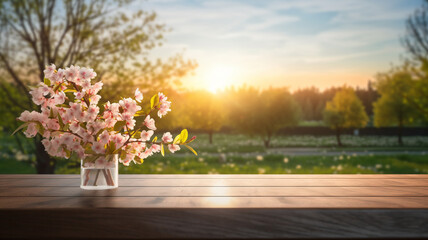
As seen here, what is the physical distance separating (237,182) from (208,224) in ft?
3.45

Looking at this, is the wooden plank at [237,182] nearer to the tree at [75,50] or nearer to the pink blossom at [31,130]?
the pink blossom at [31,130]

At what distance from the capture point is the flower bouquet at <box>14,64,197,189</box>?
8.40 feet

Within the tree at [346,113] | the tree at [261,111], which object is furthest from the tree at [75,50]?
the tree at [346,113]

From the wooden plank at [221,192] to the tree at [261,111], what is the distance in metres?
25.5

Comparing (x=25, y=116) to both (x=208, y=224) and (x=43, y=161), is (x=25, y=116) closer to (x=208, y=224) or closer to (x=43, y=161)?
(x=208, y=224)

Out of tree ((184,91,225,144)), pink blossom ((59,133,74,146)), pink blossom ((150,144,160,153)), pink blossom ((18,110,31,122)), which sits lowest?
pink blossom ((150,144,160,153))

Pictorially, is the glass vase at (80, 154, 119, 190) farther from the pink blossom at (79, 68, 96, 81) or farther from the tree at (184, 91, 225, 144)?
the tree at (184, 91, 225, 144)

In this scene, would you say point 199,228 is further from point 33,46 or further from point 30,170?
point 30,170

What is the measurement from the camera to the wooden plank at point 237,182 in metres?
2.89

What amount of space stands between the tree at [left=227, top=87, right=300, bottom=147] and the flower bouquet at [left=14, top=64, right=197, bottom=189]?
84.0 ft

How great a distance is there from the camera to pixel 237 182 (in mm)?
3039

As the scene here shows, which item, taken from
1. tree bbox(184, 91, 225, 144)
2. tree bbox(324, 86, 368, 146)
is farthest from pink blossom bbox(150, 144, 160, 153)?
tree bbox(184, 91, 225, 144)

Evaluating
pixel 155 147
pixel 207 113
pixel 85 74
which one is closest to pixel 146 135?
pixel 155 147

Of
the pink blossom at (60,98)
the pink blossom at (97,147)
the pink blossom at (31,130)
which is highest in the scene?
the pink blossom at (60,98)
